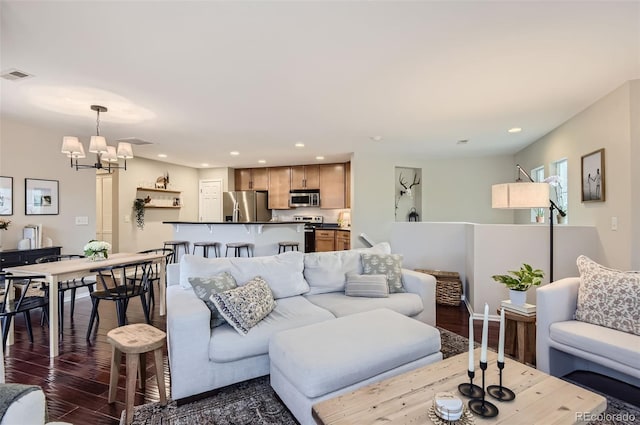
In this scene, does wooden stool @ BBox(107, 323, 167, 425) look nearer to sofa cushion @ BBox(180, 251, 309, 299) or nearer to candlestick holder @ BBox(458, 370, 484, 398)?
sofa cushion @ BBox(180, 251, 309, 299)

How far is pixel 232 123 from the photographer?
4.02 metres

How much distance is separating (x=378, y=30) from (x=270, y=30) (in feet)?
2.22

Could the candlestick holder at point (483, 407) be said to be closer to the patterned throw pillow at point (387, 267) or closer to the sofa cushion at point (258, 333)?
the sofa cushion at point (258, 333)

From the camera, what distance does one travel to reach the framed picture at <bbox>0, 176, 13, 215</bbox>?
12.8ft

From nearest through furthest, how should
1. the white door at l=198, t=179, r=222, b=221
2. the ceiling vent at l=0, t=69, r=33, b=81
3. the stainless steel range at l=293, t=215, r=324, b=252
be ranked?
the ceiling vent at l=0, t=69, r=33, b=81, the stainless steel range at l=293, t=215, r=324, b=252, the white door at l=198, t=179, r=222, b=221

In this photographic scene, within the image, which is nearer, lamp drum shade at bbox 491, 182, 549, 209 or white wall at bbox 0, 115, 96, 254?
lamp drum shade at bbox 491, 182, 549, 209

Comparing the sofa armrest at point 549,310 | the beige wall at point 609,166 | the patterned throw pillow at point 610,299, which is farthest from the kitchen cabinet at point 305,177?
the patterned throw pillow at point 610,299

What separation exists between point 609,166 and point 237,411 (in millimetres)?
3851

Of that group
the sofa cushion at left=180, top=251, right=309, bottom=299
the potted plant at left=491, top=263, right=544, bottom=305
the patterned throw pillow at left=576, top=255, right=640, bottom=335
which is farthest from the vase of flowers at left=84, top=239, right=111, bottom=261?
the patterned throw pillow at left=576, top=255, right=640, bottom=335

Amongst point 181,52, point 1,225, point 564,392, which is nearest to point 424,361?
point 564,392

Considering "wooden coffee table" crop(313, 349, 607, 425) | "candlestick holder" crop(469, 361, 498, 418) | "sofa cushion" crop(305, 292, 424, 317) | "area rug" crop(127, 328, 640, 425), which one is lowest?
"area rug" crop(127, 328, 640, 425)

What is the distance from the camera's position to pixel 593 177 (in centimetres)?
323

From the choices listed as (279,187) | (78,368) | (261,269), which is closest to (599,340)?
(261,269)

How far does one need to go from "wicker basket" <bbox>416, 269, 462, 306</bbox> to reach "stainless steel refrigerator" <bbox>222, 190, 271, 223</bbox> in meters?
4.81
